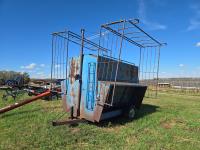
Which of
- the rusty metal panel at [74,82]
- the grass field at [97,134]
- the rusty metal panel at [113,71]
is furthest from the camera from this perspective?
the rusty metal panel at [74,82]

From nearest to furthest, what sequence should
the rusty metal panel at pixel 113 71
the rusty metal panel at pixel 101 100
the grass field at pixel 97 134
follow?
the grass field at pixel 97 134, the rusty metal panel at pixel 101 100, the rusty metal panel at pixel 113 71

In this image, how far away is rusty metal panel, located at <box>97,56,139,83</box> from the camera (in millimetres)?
7523

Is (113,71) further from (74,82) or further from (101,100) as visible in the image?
(101,100)

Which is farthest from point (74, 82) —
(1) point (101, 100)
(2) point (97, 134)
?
(2) point (97, 134)

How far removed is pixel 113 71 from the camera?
27.2 feet

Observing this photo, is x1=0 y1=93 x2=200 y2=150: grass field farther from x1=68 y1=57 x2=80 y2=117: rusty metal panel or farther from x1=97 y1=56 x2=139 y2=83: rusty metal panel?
x1=97 y1=56 x2=139 y2=83: rusty metal panel

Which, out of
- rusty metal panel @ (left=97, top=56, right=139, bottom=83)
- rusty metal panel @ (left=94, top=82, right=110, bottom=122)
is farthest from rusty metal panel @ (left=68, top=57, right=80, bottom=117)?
rusty metal panel @ (left=94, top=82, right=110, bottom=122)

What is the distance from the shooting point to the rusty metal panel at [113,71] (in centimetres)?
752

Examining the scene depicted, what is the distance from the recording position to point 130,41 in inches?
381

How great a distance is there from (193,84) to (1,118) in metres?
48.1

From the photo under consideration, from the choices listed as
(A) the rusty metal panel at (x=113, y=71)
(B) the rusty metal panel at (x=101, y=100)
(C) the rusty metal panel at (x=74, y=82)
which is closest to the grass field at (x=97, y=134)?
(B) the rusty metal panel at (x=101, y=100)

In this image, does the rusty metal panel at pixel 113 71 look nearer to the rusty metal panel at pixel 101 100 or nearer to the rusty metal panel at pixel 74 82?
the rusty metal panel at pixel 101 100

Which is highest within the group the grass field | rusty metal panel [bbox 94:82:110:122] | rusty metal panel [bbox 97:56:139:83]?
rusty metal panel [bbox 97:56:139:83]

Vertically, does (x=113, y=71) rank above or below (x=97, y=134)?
above
